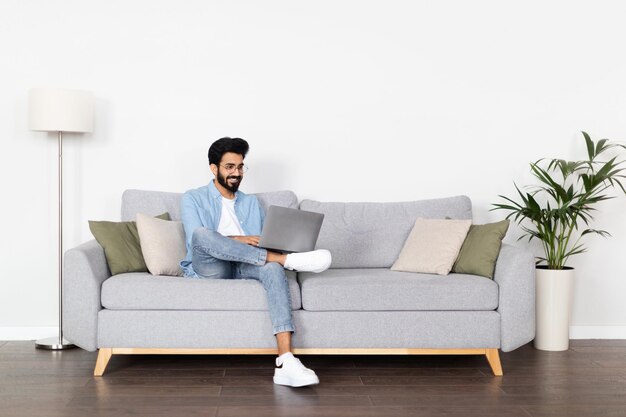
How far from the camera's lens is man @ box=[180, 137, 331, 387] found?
363 centimetres

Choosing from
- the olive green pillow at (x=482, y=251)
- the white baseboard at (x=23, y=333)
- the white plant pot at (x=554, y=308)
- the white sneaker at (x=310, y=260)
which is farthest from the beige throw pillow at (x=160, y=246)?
the white plant pot at (x=554, y=308)

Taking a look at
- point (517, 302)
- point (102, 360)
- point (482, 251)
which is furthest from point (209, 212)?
point (517, 302)

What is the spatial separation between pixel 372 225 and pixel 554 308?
1153mm

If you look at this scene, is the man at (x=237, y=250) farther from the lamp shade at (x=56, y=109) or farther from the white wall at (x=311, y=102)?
the lamp shade at (x=56, y=109)

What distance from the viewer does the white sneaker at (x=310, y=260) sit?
3.71 meters

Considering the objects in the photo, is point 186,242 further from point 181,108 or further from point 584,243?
point 584,243

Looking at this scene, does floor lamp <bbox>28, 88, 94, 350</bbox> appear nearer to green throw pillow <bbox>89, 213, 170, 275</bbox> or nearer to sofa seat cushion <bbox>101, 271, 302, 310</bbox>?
green throw pillow <bbox>89, 213, 170, 275</bbox>

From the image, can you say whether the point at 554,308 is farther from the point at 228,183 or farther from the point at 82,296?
the point at 82,296

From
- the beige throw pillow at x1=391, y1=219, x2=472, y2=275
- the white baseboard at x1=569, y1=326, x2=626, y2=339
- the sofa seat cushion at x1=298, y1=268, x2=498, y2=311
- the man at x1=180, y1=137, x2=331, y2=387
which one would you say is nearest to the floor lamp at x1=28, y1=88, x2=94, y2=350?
the man at x1=180, y1=137, x2=331, y2=387

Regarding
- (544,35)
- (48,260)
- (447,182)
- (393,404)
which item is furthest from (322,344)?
(544,35)

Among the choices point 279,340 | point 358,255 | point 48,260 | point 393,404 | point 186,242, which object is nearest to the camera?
point 393,404

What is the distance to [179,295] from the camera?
374 cm

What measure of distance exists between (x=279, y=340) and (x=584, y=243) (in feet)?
7.82

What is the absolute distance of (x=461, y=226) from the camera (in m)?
4.23
